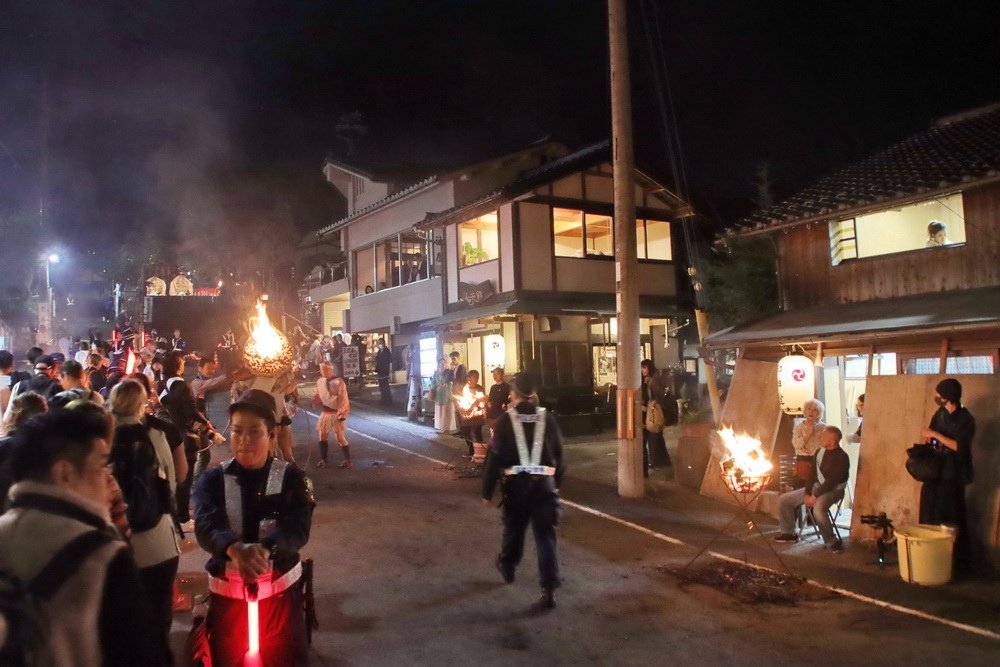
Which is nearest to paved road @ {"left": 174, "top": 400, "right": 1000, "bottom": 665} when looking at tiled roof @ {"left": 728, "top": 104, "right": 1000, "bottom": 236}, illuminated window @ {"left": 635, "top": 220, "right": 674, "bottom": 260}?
tiled roof @ {"left": 728, "top": 104, "right": 1000, "bottom": 236}

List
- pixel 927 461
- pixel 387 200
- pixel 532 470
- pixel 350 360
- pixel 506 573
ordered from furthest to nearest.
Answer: pixel 350 360 → pixel 387 200 → pixel 927 461 → pixel 506 573 → pixel 532 470

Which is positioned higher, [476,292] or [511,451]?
[476,292]

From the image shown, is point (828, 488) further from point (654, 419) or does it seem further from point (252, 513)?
point (252, 513)

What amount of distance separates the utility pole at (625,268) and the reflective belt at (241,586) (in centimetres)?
790

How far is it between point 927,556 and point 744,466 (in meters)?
1.92

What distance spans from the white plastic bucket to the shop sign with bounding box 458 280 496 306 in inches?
564

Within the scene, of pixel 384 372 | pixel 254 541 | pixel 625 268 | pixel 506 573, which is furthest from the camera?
pixel 384 372

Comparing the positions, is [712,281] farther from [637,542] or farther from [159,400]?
[159,400]

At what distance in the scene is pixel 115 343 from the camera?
22.3 meters

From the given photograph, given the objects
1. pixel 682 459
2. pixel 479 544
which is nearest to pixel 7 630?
pixel 479 544

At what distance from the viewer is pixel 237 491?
3.61m

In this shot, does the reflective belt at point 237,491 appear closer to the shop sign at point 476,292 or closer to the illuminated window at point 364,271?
the shop sign at point 476,292

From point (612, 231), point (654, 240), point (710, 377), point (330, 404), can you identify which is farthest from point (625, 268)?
point (654, 240)

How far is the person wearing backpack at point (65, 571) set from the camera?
1957mm
